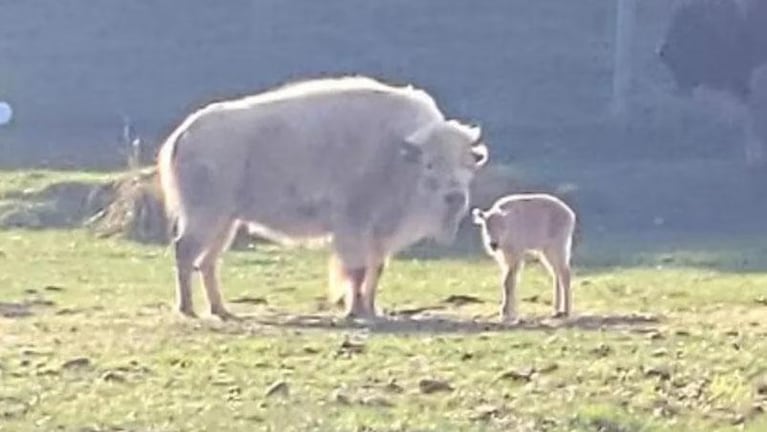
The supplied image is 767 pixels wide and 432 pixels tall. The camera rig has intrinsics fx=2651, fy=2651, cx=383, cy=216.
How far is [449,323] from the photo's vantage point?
16969 mm

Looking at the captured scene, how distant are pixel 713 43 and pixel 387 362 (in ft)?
65.5

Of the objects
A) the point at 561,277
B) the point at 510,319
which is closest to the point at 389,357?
the point at 510,319

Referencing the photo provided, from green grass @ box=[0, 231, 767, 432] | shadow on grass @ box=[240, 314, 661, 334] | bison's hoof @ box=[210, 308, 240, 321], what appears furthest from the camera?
bison's hoof @ box=[210, 308, 240, 321]

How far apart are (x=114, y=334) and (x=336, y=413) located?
13.5 feet

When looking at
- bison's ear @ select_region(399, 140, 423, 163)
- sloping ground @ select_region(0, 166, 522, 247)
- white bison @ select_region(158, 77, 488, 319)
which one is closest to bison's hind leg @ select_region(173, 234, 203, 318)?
white bison @ select_region(158, 77, 488, 319)

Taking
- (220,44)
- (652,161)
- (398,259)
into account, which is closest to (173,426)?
(398,259)

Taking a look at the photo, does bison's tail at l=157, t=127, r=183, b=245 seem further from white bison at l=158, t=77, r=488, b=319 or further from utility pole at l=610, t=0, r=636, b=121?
utility pole at l=610, t=0, r=636, b=121

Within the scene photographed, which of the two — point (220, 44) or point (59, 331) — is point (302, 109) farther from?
point (220, 44)

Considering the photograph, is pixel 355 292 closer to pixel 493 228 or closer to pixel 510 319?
pixel 493 228

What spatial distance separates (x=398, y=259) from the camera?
24.5m

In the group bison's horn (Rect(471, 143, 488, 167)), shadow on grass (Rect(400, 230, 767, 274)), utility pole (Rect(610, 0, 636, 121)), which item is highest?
utility pole (Rect(610, 0, 636, 121))

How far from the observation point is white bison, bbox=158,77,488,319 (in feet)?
60.3

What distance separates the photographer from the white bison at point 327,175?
60.3 ft

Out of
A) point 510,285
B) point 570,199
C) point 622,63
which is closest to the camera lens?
point 510,285
